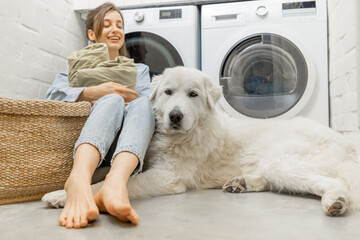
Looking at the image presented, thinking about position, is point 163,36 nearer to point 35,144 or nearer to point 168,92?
point 168,92

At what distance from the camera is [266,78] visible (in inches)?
115

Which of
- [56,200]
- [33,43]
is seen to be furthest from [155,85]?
[33,43]

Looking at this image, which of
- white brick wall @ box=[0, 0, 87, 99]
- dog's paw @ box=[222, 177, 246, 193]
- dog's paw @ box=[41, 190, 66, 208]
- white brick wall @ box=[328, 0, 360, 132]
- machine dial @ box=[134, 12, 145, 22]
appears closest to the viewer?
dog's paw @ box=[41, 190, 66, 208]

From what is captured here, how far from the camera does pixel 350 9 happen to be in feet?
7.79

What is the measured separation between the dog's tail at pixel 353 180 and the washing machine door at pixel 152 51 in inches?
73.1

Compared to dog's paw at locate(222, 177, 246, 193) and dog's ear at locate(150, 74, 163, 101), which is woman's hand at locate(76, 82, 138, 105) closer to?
dog's ear at locate(150, 74, 163, 101)

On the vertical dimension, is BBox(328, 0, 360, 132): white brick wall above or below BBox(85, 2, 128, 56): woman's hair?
below

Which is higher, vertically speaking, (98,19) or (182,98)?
(98,19)

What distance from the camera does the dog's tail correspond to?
1.34 metres

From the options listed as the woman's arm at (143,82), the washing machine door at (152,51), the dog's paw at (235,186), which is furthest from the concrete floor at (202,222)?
the washing machine door at (152,51)

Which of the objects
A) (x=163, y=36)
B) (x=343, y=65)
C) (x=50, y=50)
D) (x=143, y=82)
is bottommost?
(x=143, y=82)

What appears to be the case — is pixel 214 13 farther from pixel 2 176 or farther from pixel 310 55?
pixel 2 176

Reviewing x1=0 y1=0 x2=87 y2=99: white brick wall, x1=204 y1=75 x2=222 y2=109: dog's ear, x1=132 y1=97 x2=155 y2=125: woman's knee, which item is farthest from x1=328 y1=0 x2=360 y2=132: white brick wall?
x1=0 y1=0 x2=87 y2=99: white brick wall

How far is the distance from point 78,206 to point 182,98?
83 centimetres
